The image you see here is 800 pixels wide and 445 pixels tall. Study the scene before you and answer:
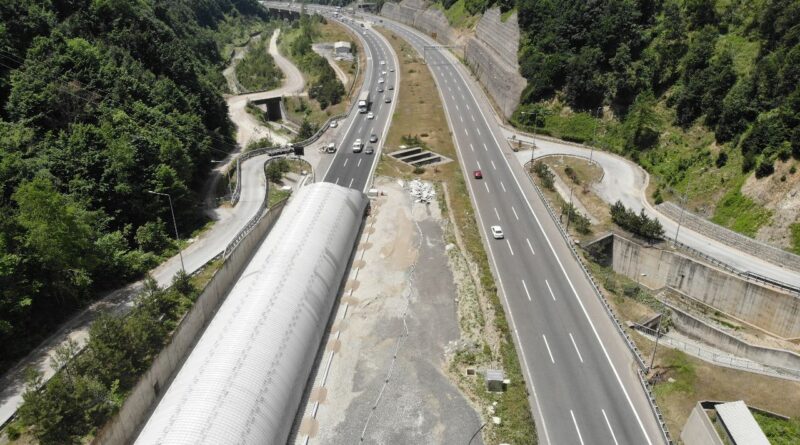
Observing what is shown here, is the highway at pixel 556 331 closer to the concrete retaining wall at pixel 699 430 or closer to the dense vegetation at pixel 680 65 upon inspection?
the concrete retaining wall at pixel 699 430

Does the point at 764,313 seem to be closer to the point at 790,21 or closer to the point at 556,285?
the point at 556,285

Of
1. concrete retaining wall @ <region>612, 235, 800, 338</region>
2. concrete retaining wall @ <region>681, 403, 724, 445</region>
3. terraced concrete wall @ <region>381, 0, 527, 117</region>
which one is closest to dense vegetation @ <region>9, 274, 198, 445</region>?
concrete retaining wall @ <region>681, 403, 724, 445</region>

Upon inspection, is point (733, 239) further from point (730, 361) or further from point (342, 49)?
point (342, 49)

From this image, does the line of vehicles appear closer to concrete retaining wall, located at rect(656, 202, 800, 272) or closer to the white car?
the white car

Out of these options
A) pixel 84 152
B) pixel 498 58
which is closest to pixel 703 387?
pixel 84 152

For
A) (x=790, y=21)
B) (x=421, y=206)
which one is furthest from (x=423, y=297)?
(x=790, y=21)

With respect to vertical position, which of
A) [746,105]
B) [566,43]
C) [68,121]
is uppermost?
[566,43]
